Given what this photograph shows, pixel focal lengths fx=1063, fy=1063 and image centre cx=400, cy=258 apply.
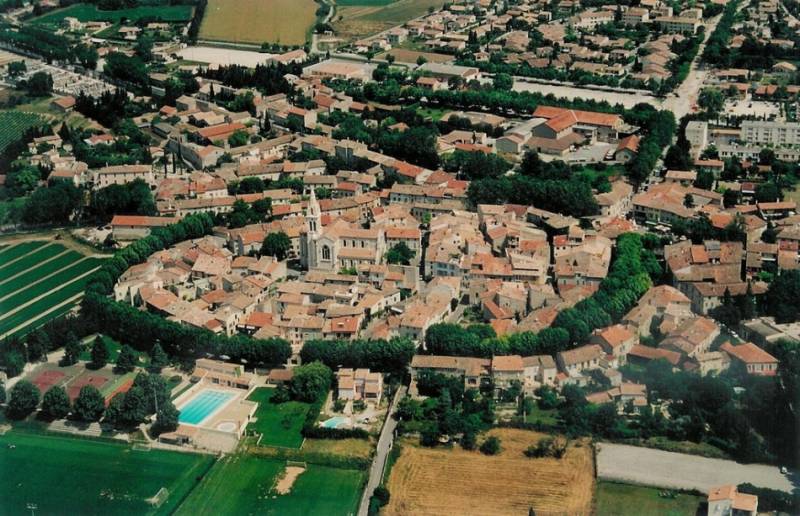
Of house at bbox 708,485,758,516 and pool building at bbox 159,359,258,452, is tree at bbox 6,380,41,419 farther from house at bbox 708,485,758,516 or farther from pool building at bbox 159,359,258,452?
house at bbox 708,485,758,516

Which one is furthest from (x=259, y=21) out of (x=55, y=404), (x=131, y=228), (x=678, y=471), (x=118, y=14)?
(x=678, y=471)

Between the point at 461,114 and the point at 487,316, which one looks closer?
the point at 487,316

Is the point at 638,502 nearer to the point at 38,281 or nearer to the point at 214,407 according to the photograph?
the point at 214,407

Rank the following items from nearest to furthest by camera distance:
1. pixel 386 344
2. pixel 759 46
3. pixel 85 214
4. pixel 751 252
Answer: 1. pixel 386 344
2. pixel 751 252
3. pixel 85 214
4. pixel 759 46

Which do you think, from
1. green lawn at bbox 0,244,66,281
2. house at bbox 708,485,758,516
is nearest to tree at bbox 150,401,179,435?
green lawn at bbox 0,244,66,281

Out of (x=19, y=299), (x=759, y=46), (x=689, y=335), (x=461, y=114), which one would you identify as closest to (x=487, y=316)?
(x=689, y=335)

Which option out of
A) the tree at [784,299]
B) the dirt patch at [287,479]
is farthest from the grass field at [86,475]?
the tree at [784,299]

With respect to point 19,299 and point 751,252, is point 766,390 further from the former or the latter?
point 19,299
